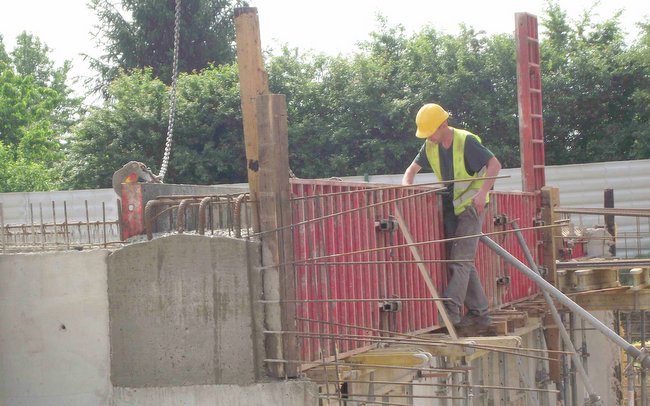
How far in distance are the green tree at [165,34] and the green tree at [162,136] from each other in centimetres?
613

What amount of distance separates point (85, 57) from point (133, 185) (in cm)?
3049

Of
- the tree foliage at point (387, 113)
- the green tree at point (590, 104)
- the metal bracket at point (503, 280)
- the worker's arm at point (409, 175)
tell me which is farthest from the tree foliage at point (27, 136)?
the worker's arm at point (409, 175)

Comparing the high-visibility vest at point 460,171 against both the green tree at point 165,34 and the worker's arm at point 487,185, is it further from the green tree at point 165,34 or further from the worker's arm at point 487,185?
the green tree at point 165,34

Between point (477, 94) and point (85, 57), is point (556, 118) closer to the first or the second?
point (477, 94)

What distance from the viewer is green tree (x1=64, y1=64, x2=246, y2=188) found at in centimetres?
3005

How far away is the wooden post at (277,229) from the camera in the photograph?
781cm

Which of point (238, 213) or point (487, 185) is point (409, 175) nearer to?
point (487, 185)

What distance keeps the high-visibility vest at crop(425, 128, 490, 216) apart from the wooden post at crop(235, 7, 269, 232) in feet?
8.95

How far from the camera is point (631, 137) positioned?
2939cm

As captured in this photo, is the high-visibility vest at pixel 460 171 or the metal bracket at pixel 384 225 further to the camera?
the high-visibility vest at pixel 460 171

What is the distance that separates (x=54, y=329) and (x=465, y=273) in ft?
13.0

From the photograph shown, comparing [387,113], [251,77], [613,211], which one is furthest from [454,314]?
[387,113]

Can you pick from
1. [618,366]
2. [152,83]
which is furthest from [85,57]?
[618,366]

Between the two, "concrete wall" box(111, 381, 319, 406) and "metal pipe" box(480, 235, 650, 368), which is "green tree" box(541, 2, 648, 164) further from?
"concrete wall" box(111, 381, 319, 406)
